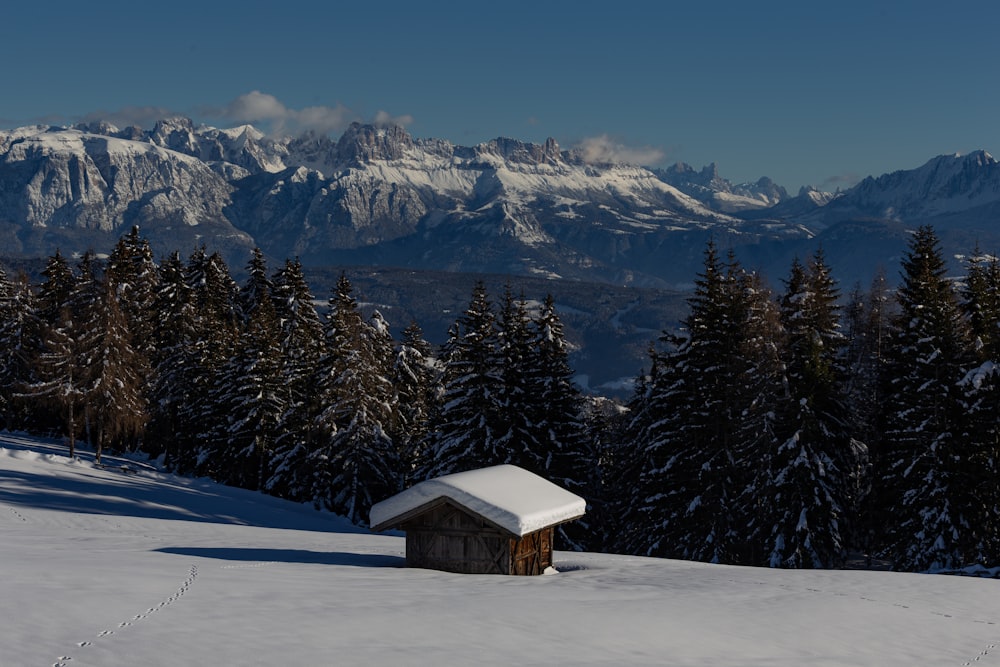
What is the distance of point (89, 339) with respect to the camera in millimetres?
49812

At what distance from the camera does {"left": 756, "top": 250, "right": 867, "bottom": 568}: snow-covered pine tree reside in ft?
117

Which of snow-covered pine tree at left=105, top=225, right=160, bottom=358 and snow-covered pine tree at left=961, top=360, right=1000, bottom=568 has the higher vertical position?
snow-covered pine tree at left=105, top=225, right=160, bottom=358

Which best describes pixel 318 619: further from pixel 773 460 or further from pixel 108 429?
pixel 108 429

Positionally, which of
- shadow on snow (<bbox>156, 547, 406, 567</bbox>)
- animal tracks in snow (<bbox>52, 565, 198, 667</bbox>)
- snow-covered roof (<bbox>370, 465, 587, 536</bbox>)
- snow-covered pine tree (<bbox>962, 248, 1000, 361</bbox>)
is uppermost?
snow-covered pine tree (<bbox>962, 248, 1000, 361</bbox>)

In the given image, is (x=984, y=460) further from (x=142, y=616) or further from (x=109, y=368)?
(x=109, y=368)

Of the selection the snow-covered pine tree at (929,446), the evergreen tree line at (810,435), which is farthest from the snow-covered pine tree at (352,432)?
the snow-covered pine tree at (929,446)

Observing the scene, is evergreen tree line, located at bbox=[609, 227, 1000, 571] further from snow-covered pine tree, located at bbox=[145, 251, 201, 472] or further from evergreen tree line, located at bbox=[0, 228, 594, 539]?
snow-covered pine tree, located at bbox=[145, 251, 201, 472]

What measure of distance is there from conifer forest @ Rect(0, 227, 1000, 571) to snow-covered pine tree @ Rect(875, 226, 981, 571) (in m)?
0.08

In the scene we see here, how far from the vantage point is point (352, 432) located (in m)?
48.1

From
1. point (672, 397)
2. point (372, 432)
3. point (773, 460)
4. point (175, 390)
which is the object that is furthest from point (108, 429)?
point (773, 460)

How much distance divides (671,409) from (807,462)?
20.3 ft

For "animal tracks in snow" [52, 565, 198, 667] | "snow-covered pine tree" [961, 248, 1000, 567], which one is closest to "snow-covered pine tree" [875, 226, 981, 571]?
"snow-covered pine tree" [961, 248, 1000, 567]

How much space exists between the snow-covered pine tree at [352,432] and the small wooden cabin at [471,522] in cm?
2295

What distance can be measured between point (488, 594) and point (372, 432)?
2776cm
